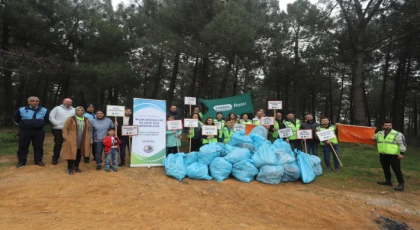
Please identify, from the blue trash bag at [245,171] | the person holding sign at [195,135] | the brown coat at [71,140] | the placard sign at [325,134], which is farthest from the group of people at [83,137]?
the blue trash bag at [245,171]

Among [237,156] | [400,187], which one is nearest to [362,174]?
[400,187]

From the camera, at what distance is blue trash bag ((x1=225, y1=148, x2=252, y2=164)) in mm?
5309

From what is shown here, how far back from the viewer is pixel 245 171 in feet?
16.9

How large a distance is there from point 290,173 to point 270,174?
505 millimetres

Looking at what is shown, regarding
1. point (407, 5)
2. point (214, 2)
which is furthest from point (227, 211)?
point (407, 5)

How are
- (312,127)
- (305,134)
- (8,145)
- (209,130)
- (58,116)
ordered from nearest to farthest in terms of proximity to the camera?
(58,116)
(209,130)
(305,134)
(312,127)
(8,145)

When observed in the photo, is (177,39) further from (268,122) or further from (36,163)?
(36,163)

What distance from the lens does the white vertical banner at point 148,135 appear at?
602cm

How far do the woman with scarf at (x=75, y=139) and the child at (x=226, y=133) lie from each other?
128 inches

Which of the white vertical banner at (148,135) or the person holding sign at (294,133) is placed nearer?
the white vertical banner at (148,135)

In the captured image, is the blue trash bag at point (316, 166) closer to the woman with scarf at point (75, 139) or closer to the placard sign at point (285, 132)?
the placard sign at point (285, 132)

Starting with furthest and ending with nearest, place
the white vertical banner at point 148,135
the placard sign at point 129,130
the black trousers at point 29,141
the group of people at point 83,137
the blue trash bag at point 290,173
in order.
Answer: the white vertical banner at point 148,135 → the placard sign at point 129,130 → the black trousers at point 29,141 → the blue trash bag at point 290,173 → the group of people at point 83,137

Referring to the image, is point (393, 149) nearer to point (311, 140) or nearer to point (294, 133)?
point (311, 140)

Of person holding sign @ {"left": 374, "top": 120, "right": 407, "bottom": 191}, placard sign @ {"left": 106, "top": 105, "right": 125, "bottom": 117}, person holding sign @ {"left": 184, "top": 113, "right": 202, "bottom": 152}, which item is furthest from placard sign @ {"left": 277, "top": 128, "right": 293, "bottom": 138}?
placard sign @ {"left": 106, "top": 105, "right": 125, "bottom": 117}
